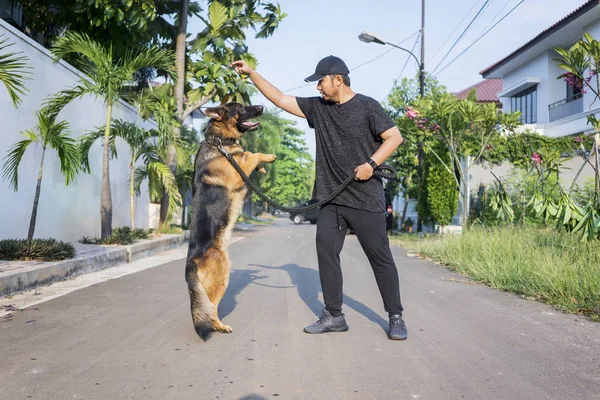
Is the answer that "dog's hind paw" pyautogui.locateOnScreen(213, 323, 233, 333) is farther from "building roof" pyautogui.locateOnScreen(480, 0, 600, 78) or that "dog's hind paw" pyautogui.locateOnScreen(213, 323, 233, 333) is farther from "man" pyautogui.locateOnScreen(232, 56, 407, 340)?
"building roof" pyautogui.locateOnScreen(480, 0, 600, 78)

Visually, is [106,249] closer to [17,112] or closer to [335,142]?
[17,112]

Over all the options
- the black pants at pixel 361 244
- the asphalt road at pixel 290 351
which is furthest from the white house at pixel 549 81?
the black pants at pixel 361 244

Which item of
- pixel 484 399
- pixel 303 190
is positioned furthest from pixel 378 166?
pixel 303 190

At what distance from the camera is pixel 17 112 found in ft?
31.4

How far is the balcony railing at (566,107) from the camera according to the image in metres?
22.2

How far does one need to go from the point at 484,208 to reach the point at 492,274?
32.8 ft

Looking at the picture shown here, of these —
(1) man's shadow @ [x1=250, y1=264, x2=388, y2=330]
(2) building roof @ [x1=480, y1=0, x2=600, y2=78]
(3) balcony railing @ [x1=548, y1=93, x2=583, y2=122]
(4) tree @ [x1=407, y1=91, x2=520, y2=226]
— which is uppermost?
(2) building roof @ [x1=480, y1=0, x2=600, y2=78]

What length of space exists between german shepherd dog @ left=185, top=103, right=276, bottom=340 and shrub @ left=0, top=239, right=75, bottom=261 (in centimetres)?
424

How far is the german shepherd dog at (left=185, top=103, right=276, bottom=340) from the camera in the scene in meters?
4.39

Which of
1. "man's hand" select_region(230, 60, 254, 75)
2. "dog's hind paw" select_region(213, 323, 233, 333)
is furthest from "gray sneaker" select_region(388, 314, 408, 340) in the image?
"man's hand" select_region(230, 60, 254, 75)

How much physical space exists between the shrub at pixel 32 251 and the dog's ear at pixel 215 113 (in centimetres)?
430

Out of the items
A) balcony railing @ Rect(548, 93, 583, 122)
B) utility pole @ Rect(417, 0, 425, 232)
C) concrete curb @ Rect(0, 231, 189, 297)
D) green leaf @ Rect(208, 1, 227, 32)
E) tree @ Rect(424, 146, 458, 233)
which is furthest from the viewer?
balcony railing @ Rect(548, 93, 583, 122)

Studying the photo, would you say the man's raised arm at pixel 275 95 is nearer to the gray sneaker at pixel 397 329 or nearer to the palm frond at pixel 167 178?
the gray sneaker at pixel 397 329

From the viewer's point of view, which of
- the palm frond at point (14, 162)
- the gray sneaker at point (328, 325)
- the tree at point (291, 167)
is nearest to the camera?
the gray sneaker at point (328, 325)
